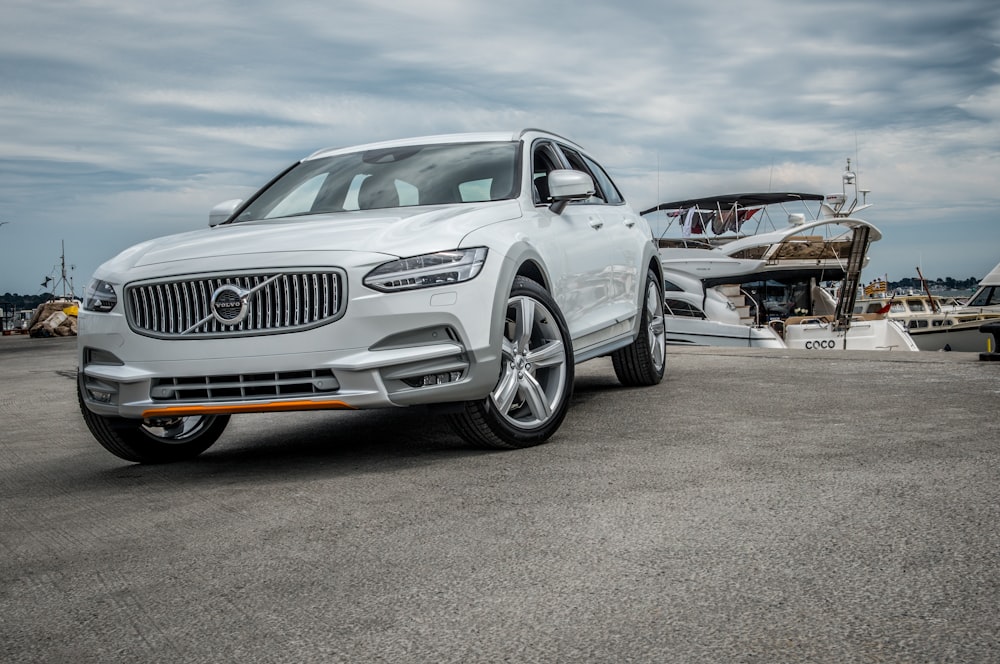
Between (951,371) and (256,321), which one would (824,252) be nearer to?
(951,371)

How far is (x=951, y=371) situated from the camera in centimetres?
841

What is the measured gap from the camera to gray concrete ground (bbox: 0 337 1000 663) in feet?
8.17

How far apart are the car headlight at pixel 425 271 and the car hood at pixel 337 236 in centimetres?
4

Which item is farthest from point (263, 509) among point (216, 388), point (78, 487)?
point (78, 487)

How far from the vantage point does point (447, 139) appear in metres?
6.68

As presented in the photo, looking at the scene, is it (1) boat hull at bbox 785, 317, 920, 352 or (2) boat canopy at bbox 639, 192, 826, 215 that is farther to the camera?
(2) boat canopy at bbox 639, 192, 826, 215

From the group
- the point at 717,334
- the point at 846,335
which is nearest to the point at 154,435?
the point at 717,334

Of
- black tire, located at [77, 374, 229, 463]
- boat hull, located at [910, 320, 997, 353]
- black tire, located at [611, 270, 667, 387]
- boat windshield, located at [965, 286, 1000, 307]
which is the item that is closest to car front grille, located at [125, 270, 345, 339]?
black tire, located at [77, 374, 229, 463]

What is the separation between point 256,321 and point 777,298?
1110 inches

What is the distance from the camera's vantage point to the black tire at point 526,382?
502 centimetres

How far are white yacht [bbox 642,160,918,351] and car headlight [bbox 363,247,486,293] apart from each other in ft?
76.9

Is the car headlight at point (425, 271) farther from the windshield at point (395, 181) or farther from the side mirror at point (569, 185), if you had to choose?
the side mirror at point (569, 185)

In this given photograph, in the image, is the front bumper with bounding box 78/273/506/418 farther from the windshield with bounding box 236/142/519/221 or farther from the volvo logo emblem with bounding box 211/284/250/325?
the windshield with bounding box 236/142/519/221

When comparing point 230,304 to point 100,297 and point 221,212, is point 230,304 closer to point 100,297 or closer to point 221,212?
point 100,297
